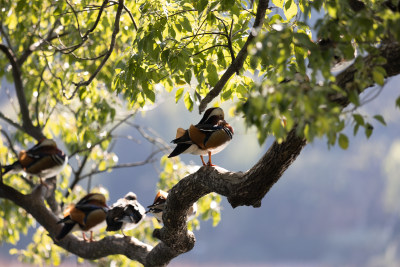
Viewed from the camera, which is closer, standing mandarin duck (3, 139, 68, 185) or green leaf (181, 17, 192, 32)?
green leaf (181, 17, 192, 32)

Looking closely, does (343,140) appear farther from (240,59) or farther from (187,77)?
(187,77)

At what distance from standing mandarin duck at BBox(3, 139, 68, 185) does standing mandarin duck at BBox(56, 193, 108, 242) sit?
1.50 ft

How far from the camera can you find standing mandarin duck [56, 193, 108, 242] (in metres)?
4.75

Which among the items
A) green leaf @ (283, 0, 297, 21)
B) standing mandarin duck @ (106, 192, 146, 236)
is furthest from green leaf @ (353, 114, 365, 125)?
standing mandarin duck @ (106, 192, 146, 236)

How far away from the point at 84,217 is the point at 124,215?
1.66 feet

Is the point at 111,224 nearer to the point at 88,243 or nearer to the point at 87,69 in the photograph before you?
the point at 88,243

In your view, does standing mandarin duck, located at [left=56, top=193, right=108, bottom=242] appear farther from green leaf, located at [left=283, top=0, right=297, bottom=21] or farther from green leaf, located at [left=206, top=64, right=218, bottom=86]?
green leaf, located at [left=283, top=0, right=297, bottom=21]

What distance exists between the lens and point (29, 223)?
21.1 ft

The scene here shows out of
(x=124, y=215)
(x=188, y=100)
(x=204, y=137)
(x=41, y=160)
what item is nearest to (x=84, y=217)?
(x=124, y=215)

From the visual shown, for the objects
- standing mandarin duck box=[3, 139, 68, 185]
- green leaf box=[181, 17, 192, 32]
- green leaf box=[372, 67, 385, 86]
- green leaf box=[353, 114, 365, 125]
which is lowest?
green leaf box=[353, 114, 365, 125]

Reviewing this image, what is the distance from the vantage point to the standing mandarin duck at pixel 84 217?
475cm

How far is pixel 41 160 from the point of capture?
191 inches

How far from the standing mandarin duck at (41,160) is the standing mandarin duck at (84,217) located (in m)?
0.46

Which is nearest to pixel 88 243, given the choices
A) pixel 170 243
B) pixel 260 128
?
pixel 170 243
